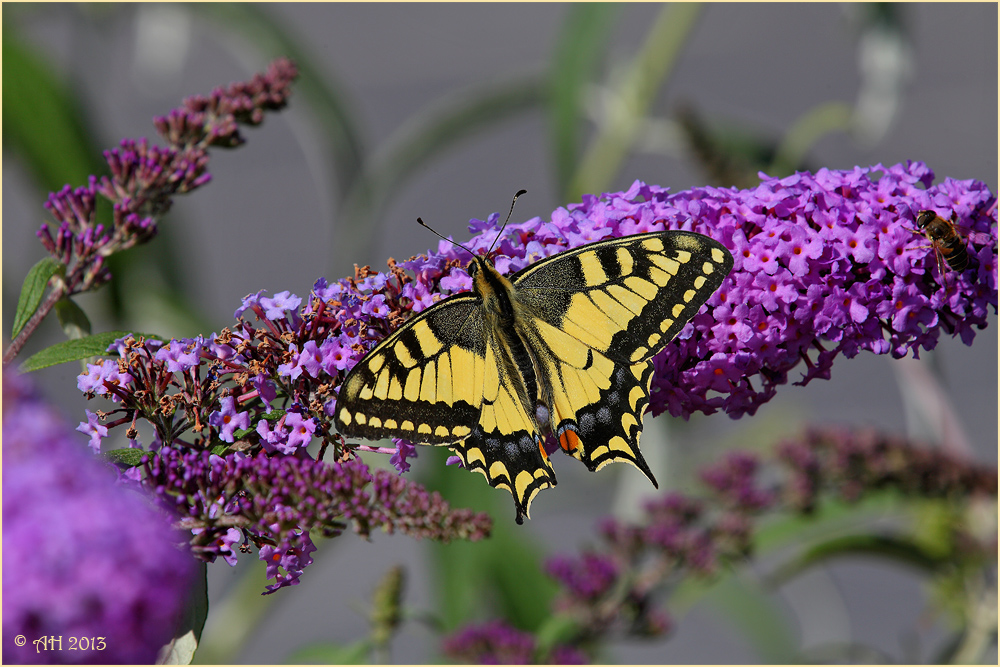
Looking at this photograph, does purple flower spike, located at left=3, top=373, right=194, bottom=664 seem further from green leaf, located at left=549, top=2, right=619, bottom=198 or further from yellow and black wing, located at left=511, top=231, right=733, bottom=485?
green leaf, located at left=549, top=2, right=619, bottom=198

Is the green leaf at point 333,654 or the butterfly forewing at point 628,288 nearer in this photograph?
the butterfly forewing at point 628,288

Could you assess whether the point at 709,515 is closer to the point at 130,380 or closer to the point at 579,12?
the point at 130,380

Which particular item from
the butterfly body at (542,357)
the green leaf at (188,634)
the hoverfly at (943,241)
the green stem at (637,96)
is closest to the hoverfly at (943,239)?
the hoverfly at (943,241)

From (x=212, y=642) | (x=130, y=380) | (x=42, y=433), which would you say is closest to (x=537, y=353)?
(x=130, y=380)

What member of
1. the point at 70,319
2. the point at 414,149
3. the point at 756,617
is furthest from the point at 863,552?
the point at 414,149

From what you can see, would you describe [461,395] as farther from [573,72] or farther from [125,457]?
[573,72]

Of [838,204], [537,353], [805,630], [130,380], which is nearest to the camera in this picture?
[130,380]

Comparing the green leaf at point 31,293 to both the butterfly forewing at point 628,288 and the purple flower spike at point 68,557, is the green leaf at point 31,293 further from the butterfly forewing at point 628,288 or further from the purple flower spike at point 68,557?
the butterfly forewing at point 628,288
